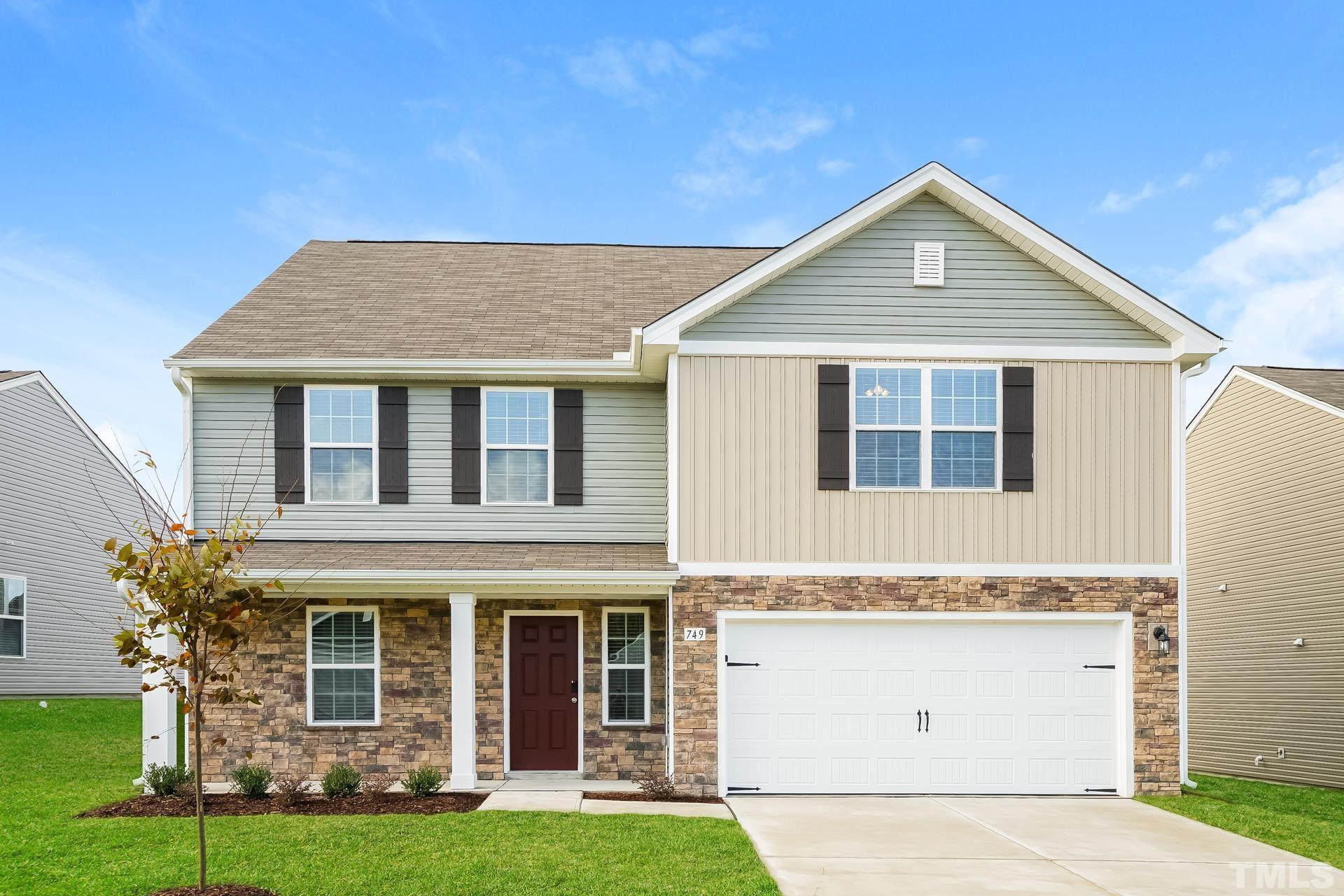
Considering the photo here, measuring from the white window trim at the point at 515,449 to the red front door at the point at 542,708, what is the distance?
1.47 metres

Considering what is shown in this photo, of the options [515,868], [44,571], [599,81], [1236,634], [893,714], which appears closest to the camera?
[515,868]

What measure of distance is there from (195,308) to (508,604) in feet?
34.6

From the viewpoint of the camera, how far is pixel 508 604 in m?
12.4

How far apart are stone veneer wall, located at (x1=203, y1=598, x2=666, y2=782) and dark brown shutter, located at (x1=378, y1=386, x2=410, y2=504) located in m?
1.33

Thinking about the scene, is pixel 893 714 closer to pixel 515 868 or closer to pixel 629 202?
pixel 515 868

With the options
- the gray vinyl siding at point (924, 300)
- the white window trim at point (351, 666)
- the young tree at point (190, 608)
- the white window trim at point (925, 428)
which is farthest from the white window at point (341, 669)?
the white window trim at point (925, 428)

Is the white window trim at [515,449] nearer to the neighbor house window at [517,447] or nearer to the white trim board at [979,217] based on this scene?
the neighbor house window at [517,447]

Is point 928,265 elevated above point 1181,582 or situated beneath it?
elevated above

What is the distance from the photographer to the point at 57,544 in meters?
19.5

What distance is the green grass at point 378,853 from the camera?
24.0ft

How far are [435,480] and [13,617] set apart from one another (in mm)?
10530

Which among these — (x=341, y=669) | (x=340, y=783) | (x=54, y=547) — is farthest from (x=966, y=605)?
(x=54, y=547)

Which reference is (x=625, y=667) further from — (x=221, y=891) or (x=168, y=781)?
(x=221, y=891)

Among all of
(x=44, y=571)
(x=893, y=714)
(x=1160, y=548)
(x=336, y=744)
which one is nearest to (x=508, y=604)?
(x=336, y=744)
